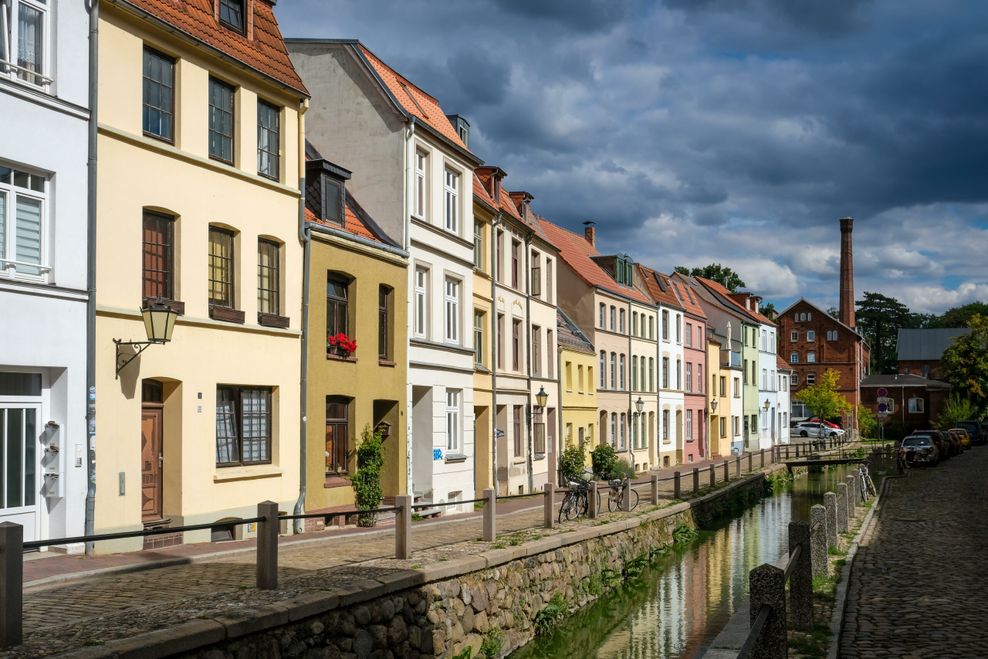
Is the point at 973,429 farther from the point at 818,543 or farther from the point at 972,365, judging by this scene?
the point at 818,543

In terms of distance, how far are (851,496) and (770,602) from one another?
18.3 m

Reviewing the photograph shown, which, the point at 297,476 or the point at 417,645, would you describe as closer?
the point at 417,645

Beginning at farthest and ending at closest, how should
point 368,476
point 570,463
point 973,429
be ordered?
1. point 973,429
2. point 570,463
3. point 368,476

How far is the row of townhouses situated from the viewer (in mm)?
14594

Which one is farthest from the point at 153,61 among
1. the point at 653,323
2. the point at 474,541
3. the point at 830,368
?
the point at 830,368

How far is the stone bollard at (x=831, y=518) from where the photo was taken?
18.6 meters

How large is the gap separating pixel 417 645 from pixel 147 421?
6.68 m

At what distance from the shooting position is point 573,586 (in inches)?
725

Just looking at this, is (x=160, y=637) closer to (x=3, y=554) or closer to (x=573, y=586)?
(x=3, y=554)

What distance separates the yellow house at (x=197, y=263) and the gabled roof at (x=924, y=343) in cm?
11102

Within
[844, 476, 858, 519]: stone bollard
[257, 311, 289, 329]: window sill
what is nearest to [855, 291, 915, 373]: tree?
[844, 476, 858, 519]: stone bollard

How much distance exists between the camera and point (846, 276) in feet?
322

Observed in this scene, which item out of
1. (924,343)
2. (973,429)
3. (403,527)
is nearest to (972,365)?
(973,429)

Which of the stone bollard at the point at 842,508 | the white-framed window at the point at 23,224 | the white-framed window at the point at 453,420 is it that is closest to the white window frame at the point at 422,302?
the white-framed window at the point at 453,420
